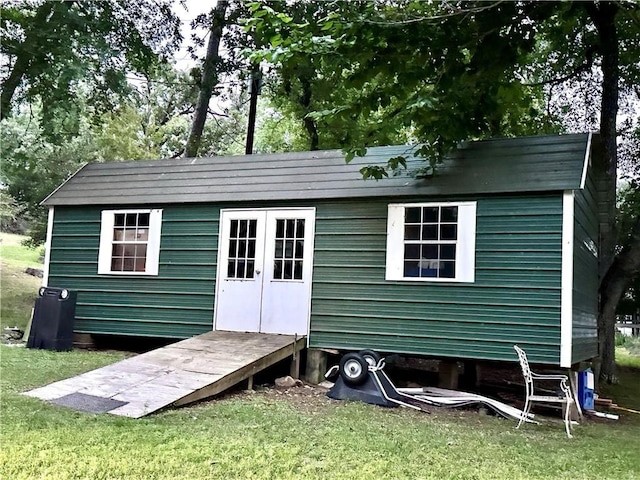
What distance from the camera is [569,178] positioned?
6.48 m

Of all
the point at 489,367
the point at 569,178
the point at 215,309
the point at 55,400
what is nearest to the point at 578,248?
the point at 569,178

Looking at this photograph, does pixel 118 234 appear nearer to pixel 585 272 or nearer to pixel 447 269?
pixel 447 269

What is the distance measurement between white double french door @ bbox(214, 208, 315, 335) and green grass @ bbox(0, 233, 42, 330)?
597cm

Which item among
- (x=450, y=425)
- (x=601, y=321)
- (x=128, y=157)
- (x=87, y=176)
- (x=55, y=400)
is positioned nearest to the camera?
(x=55, y=400)

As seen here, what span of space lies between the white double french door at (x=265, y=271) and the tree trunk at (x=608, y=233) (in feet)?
19.7

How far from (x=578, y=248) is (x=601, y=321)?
14.3 ft

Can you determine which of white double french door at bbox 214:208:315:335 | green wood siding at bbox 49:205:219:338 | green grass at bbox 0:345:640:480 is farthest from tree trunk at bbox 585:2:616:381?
green wood siding at bbox 49:205:219:338

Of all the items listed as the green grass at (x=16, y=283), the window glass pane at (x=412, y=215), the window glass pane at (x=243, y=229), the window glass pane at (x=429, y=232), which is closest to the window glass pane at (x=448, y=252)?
the window glass pane at (x=429, y=232)

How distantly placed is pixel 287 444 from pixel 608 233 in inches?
342

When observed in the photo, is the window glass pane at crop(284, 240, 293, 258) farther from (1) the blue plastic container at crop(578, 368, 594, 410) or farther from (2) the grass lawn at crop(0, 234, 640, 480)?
(1) the blue plastic container at crop(578, 368, 594, 410)

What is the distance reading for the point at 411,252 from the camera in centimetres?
734

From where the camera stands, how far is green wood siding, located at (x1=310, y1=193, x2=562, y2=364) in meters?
6.55

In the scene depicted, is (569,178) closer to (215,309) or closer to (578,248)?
(578,248)

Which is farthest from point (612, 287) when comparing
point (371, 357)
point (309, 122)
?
point (309, 122)
